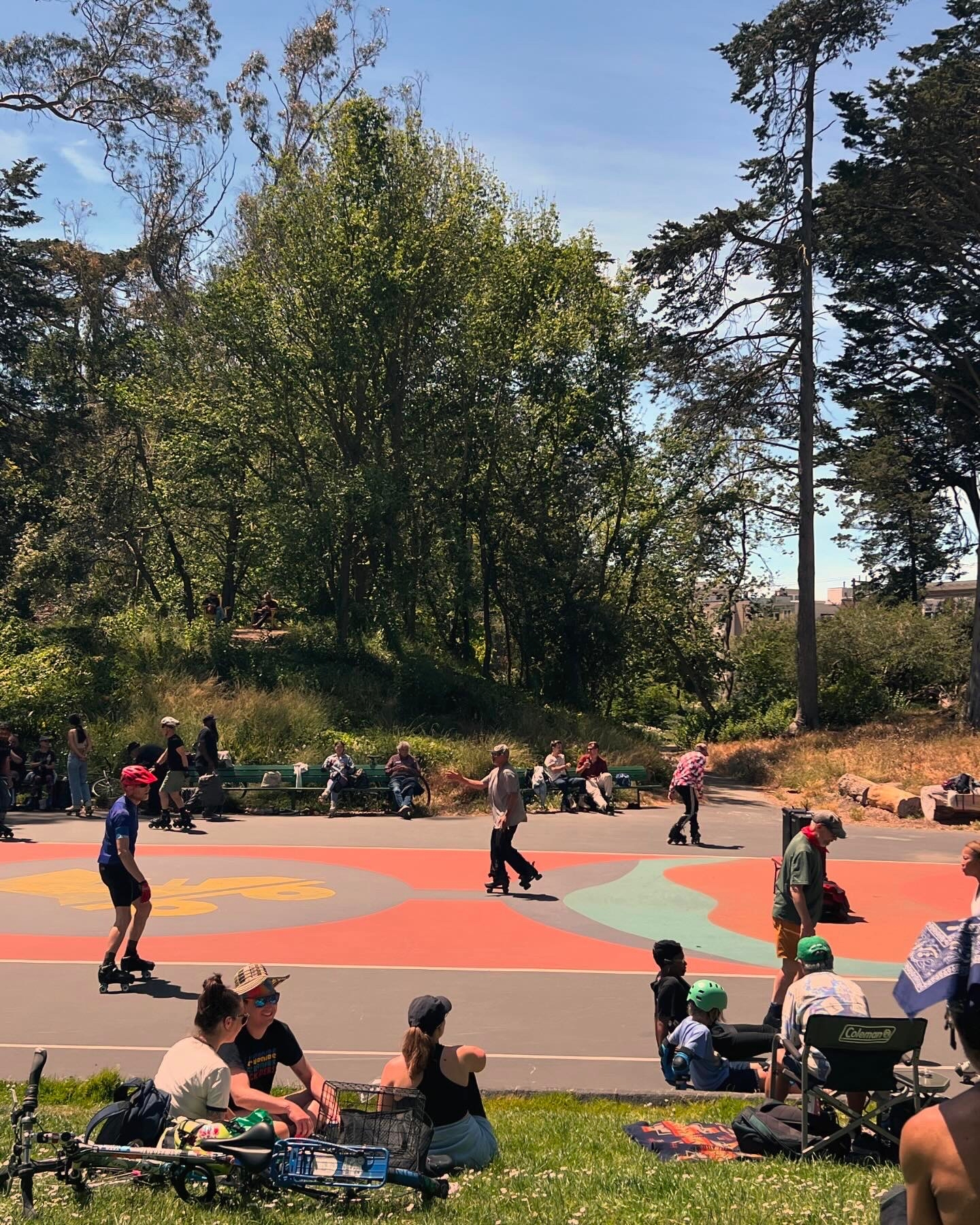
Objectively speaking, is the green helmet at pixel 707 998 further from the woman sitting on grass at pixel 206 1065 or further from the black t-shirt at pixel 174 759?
the black t-shirt at pixel 174 759

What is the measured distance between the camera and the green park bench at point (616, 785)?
74.4 feet

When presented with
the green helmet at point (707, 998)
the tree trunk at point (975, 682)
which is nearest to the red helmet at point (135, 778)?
the green helmet at point (707, 998)

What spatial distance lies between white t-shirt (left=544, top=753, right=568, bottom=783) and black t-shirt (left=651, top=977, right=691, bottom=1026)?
1434cm

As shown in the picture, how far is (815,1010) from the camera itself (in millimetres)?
6750

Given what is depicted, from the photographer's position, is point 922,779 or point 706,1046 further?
point 922,779

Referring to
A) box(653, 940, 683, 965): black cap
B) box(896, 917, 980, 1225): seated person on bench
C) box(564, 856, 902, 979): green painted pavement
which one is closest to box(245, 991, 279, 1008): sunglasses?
box(653, 940, 683, 965): black cap

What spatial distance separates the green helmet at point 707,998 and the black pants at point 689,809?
10349 millimetres

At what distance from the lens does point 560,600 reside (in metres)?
35.8

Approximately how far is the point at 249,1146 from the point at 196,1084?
1.96 ft

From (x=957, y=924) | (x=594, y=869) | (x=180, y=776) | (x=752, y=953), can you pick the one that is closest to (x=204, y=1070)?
(x=957, y=924)

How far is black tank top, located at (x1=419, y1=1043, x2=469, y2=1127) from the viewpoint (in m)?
6.04

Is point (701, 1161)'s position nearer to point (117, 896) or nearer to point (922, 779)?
point (117, 896)

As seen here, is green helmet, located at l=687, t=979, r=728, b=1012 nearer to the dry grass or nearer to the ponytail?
the ponytail

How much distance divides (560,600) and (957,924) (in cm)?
3307
